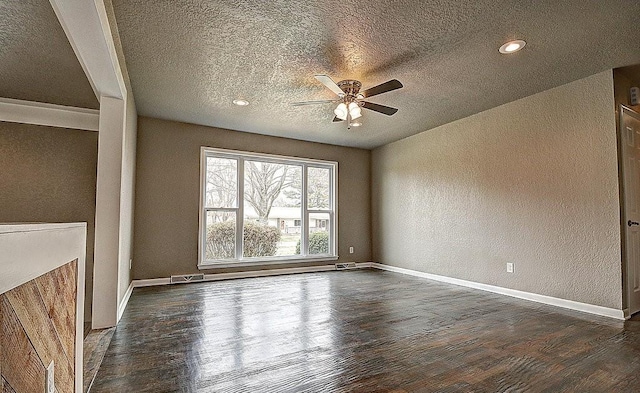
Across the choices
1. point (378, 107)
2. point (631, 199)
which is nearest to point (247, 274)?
point (378, 107)

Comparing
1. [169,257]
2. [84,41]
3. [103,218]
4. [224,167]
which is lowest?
[169,257]

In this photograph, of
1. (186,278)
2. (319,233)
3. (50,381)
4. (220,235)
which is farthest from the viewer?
(319,233)

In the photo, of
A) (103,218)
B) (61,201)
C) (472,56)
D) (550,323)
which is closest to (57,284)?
(103,218)

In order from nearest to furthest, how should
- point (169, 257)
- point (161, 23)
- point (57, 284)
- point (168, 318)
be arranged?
point (57, 284) → point (161, 23) → point (168, 318) → point (169, 257)

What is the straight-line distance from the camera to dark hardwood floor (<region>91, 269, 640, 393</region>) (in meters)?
2.05

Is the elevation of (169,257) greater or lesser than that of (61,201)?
lesser

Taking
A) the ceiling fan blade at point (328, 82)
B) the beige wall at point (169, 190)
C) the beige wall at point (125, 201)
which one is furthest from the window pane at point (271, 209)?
the ceiling fan blade at point (328, 82)

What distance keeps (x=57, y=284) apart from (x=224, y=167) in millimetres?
4459

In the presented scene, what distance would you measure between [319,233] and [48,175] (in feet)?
13.8

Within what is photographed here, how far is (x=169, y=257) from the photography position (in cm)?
513

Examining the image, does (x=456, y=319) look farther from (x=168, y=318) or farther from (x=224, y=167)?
(x=224, y=167)

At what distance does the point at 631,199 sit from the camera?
3.52m

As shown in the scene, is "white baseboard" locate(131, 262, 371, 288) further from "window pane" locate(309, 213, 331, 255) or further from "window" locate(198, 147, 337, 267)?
"window pane" locate(309, 213, 331, 255)

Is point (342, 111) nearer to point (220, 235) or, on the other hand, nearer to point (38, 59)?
point (38, 59)
